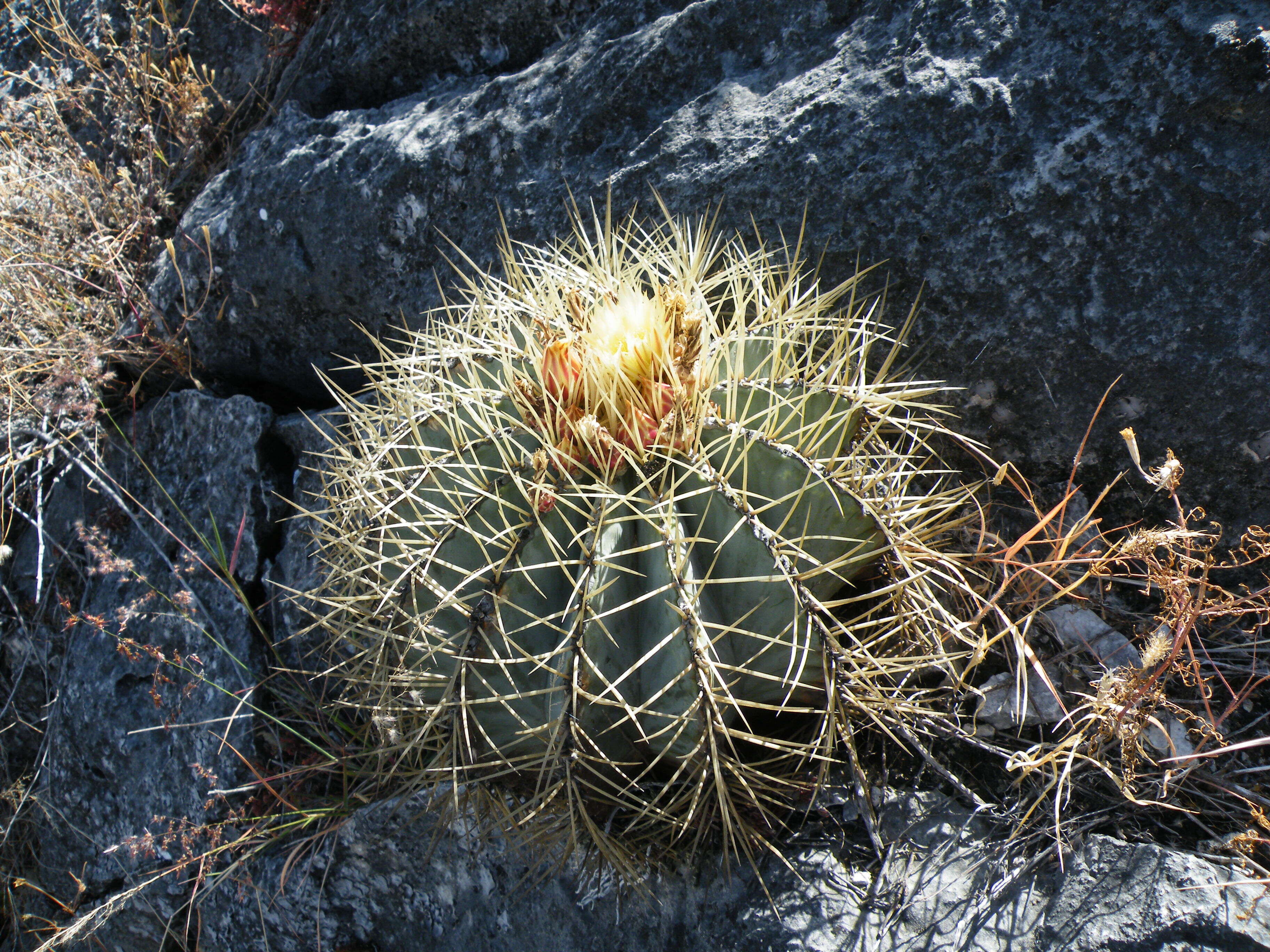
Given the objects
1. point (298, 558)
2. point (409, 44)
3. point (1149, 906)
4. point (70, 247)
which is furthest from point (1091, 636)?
point (70, 247)

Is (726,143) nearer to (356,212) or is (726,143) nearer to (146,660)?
(356,212)

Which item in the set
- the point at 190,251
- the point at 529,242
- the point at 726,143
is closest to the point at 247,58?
the point at 190,251

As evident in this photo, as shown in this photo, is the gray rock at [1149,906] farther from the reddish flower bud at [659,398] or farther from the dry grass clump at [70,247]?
the dry grass clump at [70,247]

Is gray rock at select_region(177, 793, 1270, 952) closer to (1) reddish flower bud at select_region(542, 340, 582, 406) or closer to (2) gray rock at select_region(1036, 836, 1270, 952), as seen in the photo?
(2) gray rock at select_region(1036, 836, 1270, 952)

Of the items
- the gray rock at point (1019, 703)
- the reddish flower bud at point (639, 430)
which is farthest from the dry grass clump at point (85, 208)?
the gray rock at point (1019, 703)

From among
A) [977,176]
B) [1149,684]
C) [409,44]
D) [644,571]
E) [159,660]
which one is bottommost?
[1149,684]

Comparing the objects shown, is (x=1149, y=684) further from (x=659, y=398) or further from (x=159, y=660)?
(x=159, y=660)
